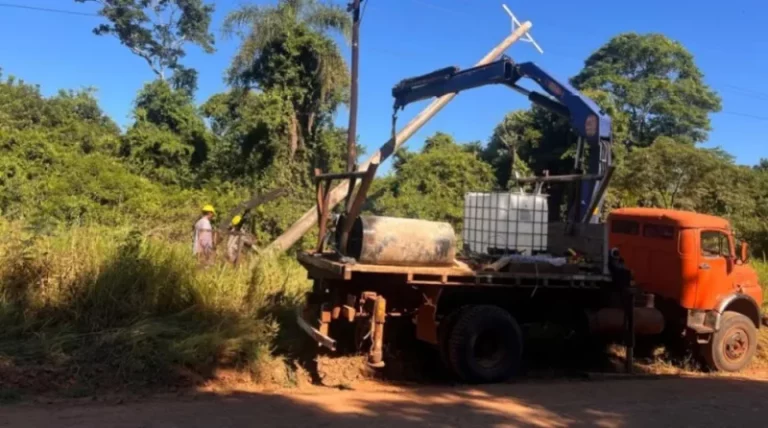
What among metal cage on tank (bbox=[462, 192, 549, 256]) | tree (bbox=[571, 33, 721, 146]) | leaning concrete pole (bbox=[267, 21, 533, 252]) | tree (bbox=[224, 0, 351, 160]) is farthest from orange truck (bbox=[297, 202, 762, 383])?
tree (bbox=[571, 33, 721, 146])

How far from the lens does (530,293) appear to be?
884 centimetres

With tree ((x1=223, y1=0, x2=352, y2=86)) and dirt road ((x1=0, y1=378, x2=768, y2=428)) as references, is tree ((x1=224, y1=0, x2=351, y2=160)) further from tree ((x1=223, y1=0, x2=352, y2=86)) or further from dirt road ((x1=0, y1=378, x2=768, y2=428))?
dirt road ((x1=0, y1=378, x2=768, y2=428))

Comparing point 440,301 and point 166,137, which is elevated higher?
point 166,137

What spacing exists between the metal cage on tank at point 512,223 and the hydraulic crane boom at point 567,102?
105 centimetres

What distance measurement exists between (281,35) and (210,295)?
14896 mm

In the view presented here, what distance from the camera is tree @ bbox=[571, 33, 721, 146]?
114 feet

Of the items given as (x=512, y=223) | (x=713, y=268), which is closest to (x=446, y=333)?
(x=512, y=223)

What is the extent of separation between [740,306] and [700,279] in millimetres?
1096

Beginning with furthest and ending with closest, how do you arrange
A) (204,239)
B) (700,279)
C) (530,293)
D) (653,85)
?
→ 1. (653,85)
2. (204,239)
3. (700,279)
4. (530,293)

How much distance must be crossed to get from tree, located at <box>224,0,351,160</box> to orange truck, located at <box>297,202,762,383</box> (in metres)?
13.9

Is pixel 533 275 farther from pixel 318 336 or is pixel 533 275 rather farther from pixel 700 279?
pixel 700 279

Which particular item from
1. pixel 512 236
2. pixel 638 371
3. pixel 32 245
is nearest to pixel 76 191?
pixel 32 245

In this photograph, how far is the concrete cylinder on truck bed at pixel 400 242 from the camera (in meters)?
7.82

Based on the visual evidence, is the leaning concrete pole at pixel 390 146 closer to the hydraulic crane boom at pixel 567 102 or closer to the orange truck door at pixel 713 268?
the hydraulic crane boom at pixel 567 102
